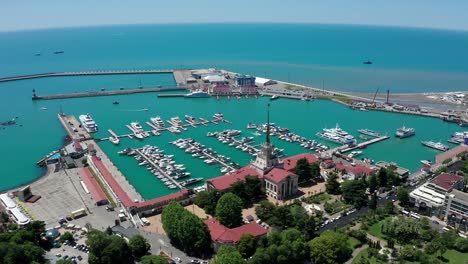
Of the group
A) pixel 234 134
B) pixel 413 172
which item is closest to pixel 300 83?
pixel 234 134

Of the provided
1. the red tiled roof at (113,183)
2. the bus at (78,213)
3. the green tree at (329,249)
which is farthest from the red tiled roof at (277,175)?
the bus at (78,213)

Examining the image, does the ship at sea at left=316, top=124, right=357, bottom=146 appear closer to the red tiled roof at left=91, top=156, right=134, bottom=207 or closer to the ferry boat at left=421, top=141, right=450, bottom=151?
the ferry boat at left=421, top=141, right=450, bottom=151

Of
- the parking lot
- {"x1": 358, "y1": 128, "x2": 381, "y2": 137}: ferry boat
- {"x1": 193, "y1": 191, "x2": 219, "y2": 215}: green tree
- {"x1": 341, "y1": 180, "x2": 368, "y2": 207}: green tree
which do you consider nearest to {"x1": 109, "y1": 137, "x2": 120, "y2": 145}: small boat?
{"x1": 193, "y1": 191, "x2": 219, "y2": 215}: green tree

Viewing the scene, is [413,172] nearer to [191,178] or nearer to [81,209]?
[191,178]

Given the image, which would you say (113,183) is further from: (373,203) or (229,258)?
(373,203)

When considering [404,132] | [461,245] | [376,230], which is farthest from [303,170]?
[404,132]
